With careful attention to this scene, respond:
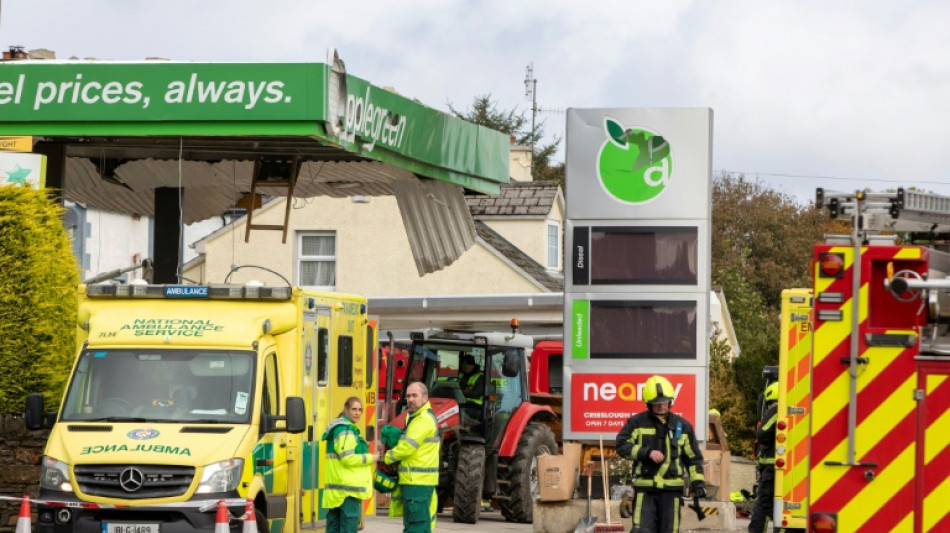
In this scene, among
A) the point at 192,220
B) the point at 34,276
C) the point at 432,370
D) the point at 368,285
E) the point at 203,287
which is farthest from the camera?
the point at 368,285

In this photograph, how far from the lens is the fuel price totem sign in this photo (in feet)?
59.2

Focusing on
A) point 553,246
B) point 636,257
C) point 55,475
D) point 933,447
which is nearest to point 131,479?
point 55,475

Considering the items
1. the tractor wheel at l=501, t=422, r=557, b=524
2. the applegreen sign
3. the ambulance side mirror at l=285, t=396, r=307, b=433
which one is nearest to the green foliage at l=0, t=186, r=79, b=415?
the ambulance side mirror at l=285, t=396, r=307, b=433

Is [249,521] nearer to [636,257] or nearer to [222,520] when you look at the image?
[222,520]

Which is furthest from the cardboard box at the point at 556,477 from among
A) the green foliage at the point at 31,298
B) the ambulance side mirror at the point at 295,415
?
the green foliage at the point at 31,298

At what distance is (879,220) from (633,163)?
9.48 meters

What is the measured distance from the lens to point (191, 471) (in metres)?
14.2

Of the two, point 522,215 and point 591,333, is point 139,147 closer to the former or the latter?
point 591,333

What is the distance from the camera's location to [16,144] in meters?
17.5

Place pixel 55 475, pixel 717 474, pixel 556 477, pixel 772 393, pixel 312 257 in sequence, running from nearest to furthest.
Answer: pixel 55 475
pixel 772 393
pixel 556 477
pixel 717 474
pixel 312 257

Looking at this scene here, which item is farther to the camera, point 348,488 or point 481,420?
point 481,420

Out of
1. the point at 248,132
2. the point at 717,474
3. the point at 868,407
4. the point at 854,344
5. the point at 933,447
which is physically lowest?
the point at 717,474

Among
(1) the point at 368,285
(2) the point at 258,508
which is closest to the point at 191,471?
(2) the point at 258,508

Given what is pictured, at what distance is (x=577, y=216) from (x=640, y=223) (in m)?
0.67
